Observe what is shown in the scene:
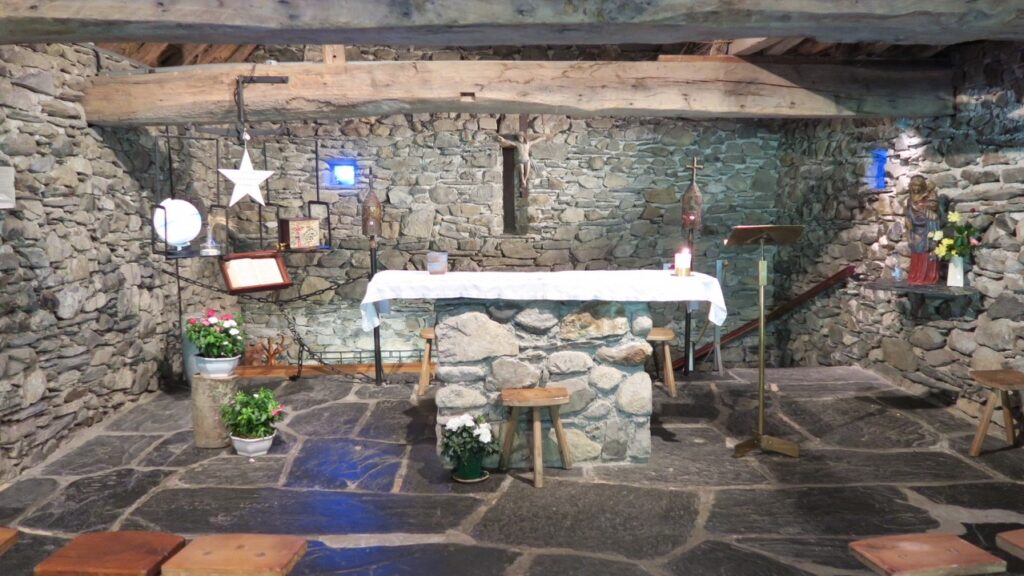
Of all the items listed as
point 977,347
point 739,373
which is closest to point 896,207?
point 977,347

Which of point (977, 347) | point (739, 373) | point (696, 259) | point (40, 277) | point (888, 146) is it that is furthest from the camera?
point (696, 259)

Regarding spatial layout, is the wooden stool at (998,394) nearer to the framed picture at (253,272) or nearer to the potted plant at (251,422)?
the potted plant at (251,422)

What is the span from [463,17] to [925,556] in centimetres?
315

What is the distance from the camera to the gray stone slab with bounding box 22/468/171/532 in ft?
11.0

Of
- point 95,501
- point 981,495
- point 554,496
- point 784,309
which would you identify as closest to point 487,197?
point 784,309

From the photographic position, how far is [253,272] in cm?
503

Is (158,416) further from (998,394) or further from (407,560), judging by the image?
(998,394)

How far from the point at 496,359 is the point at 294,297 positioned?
431cm

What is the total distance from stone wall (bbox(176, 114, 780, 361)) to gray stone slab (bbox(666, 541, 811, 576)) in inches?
189

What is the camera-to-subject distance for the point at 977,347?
4.83m

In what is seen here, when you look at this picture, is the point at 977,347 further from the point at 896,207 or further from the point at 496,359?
the point at 496,359

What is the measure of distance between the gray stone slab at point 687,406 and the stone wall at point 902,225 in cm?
173

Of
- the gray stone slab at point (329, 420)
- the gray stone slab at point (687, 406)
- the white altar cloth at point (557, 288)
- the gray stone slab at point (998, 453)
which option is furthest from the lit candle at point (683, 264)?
the gray stone slab at point (329, 420)

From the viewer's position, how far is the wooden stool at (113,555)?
232 centimetres
